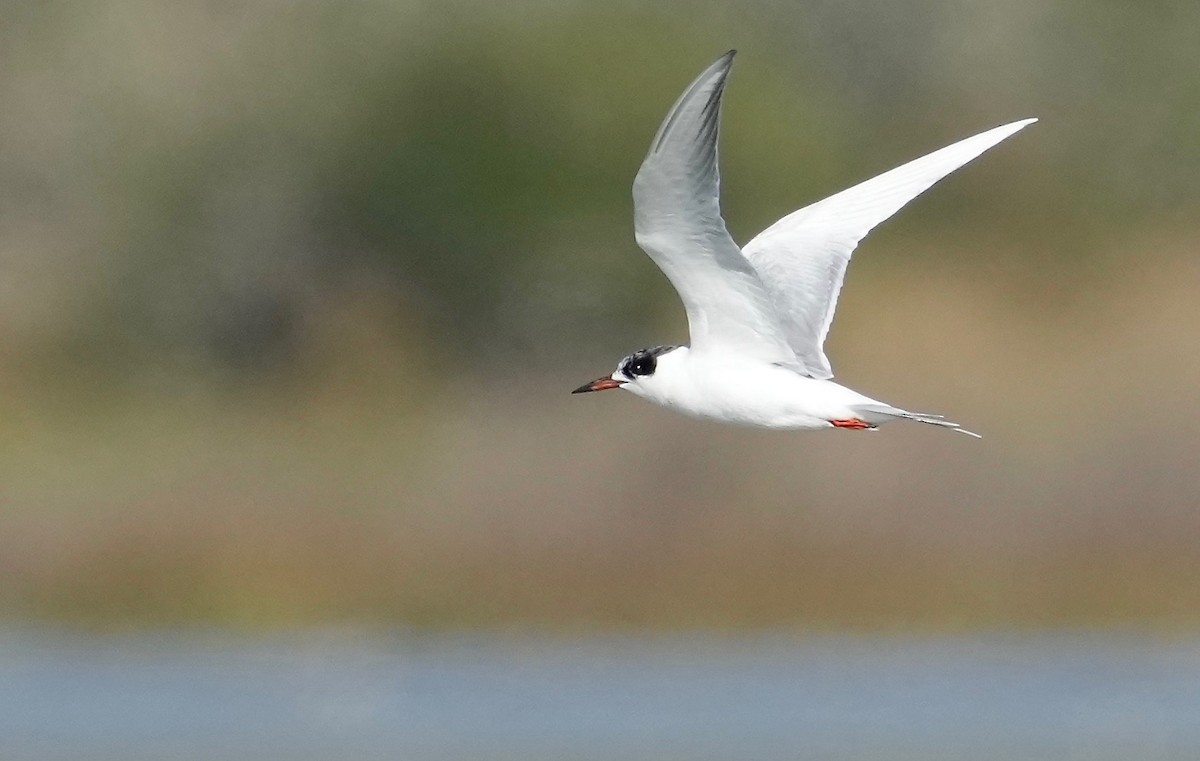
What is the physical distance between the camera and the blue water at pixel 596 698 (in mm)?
13188

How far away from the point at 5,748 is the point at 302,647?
7.51 ft

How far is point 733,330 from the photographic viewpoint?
8.09m

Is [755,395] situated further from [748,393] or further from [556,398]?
[556,398]

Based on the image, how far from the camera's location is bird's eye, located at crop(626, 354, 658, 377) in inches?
328

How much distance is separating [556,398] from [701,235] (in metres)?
10.6

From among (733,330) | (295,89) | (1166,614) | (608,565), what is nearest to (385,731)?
(608,565)

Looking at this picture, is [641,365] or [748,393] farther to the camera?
[641,365]

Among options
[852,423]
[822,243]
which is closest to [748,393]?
[852,423]

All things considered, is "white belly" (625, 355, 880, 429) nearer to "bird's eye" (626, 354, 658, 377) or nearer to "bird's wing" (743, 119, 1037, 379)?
"bird's eye" (626, 354, 658, 377)

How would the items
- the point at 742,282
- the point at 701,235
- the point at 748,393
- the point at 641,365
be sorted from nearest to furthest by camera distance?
the point at 701,235 < the point at 742,282 < the point at 748,393 < the point at 641,365

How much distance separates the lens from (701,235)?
7.46 metres

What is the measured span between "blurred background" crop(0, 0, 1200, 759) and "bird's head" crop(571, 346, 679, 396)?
4.89m

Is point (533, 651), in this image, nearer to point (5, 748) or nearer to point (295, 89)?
point (5, 748)

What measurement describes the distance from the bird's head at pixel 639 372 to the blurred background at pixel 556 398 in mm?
4887
